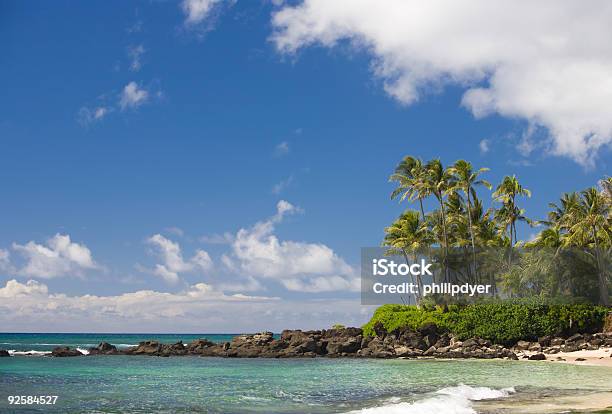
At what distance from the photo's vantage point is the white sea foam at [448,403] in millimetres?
15359

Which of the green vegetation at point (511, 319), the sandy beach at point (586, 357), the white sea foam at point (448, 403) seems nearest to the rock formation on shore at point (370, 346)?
the green vegetation at point (511, 319)

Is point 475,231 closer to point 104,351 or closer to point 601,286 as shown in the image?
point 601,286

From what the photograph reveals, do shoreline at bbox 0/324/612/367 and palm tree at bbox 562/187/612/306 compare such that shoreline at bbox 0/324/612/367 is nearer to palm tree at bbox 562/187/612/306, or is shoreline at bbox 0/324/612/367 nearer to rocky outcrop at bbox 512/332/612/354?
rocky outcrop at bbox 512/332/612/354

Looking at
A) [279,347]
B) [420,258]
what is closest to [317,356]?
[279,347]

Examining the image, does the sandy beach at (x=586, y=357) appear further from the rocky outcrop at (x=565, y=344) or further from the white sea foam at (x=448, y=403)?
the white sea foam at (x=448, y=403)

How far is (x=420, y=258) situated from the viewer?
5100 centimetres

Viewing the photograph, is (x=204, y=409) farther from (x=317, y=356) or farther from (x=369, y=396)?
(x=317, y=356)

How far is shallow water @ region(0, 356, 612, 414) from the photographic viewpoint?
1747 cm

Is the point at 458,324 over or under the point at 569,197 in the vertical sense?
under

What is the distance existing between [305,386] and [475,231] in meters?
31.2

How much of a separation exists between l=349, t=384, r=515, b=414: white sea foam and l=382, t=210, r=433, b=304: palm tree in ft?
93.7

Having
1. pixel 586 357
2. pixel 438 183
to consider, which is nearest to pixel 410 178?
pixel 438 183

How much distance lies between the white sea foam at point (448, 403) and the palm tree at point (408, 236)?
2856cm

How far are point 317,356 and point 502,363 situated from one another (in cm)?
1424
